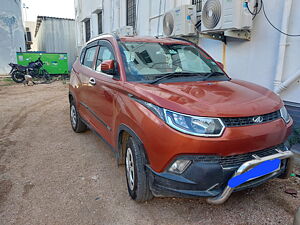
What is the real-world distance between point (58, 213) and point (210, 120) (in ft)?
5.74

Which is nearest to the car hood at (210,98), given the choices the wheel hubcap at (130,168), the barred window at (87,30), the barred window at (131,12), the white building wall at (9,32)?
the wheel hubcap at (130,168)

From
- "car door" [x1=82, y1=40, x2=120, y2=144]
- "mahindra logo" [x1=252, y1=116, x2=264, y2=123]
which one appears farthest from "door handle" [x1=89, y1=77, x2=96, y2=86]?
"mahindra logo" [x1=252, y1=116, x2=264, y2=123]

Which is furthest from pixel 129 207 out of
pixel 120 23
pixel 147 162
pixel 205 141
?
pixel 120 23

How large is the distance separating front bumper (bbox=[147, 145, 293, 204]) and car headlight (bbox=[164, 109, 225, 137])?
0.20 meters

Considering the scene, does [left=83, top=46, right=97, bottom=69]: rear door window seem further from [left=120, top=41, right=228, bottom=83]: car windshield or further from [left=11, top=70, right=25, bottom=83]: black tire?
[left=11, top=70, right=25, bottom=83]: black tire

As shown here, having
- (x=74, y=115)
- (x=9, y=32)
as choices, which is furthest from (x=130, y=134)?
(x=9, y=32)

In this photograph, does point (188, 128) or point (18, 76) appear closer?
point (188, 128)

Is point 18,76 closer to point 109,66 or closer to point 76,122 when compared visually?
point 76,122

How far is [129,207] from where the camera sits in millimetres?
2471

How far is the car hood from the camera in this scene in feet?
6.38

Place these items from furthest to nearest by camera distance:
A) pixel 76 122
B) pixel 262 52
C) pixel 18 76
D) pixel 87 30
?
pixel 87 30 → pixel 18 76 → pixel 76 122 → pixel 262 52

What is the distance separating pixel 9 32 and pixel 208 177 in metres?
19.2

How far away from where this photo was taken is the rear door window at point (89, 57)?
148 inches

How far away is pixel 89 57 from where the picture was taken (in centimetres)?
398
